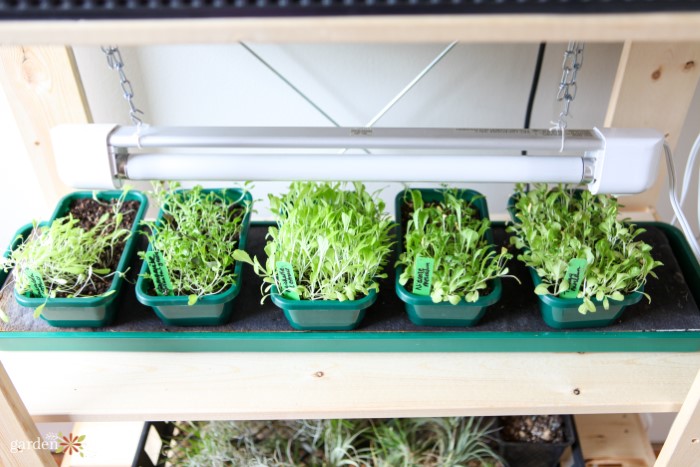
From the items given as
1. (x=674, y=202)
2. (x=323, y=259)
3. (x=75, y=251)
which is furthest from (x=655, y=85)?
(x=75, y=251)

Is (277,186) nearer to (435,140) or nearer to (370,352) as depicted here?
(370,352)

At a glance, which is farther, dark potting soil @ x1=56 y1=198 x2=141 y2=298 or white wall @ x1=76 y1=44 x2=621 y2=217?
white wall @ x1=76 y1=44 x2=621 y2=217

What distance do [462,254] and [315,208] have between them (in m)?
0.23

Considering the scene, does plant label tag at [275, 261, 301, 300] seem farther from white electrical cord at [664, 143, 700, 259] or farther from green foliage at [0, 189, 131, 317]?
white electrical cord at [664, 143, 700, 259]

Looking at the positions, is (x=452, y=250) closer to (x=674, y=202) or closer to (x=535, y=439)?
(x=674, y=202)

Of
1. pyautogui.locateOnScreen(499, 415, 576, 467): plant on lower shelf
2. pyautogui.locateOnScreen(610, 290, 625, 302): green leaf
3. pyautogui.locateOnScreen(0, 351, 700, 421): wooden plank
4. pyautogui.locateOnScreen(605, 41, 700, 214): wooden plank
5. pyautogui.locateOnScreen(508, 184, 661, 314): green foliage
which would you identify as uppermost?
pyautogui.locateOnScreen(605, 41, 700, 214): wooden plank

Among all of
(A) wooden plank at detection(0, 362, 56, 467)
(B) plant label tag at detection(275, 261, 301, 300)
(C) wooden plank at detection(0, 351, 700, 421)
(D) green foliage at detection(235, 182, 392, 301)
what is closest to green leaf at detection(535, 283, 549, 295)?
(C) wooden plank at detection(0, 351, 700, 421)

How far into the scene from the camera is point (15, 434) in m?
0.83

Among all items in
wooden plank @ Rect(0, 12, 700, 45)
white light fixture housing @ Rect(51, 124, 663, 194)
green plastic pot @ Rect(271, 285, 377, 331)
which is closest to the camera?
wooden plank @ Rect(0, 12, 700, 45)

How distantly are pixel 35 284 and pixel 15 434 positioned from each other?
21 cm

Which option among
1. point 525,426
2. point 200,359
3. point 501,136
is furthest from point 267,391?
point 525,426

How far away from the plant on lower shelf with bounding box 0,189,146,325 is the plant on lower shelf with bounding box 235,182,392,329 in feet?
0.76

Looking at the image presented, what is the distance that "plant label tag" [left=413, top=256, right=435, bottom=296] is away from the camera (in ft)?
2.70

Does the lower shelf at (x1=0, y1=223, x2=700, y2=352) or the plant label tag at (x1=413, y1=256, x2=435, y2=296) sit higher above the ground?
the plant label tag at (x1=413, y1=256, x2=435, y2=296)
